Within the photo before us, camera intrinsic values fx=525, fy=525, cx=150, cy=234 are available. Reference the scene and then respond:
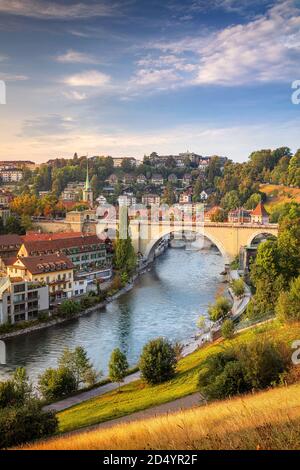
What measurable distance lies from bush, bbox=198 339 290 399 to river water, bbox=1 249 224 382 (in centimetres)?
378

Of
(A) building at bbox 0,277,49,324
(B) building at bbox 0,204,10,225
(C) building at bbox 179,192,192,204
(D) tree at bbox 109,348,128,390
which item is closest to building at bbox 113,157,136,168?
(C) building at bbox 179,192,192,204

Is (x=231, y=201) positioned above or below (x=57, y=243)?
above

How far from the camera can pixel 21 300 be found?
11.8m

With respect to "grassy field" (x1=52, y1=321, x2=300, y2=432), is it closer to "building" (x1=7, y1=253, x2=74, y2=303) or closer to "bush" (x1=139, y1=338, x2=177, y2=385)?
"bush" (x1=139, y1=338, x2=177, y2=385)

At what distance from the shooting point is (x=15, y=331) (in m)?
11.1

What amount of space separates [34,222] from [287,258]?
14560mm

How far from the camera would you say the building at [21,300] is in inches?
449

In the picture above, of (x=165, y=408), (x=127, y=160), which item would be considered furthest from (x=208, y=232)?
(x=127, y=160)

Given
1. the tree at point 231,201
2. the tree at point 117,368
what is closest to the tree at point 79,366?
the tree at point 117,368

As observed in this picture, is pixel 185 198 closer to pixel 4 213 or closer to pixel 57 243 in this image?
pixel 4 213

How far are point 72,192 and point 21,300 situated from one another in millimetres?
26066

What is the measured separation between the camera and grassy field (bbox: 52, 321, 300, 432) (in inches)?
241

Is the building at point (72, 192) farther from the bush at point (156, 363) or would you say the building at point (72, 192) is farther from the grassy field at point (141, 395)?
the bush at point (156, 363)

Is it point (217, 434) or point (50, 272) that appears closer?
point (217, 434)
